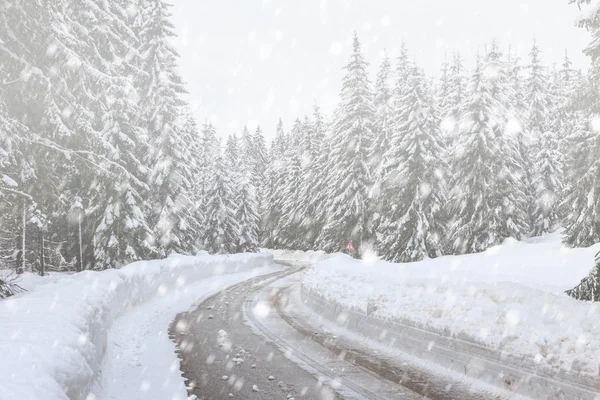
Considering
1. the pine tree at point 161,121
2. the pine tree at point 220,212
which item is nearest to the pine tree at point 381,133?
the pine tree at point 161,121

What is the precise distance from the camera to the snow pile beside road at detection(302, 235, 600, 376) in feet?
20.0

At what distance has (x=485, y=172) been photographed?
29219 millimetres

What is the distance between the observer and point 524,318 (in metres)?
6.87

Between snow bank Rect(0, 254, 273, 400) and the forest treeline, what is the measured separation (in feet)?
9.91

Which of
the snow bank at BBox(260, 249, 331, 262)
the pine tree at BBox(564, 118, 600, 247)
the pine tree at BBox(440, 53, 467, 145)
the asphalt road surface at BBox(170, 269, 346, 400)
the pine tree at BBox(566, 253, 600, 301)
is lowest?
the asphalt road surface at BBox(170, 269, 346, 400)

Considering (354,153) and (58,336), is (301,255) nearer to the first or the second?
(354,153)

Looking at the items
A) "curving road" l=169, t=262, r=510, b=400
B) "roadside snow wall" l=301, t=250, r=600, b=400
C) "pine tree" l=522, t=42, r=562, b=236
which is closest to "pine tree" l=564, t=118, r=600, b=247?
"pine tree" l=522, t=42, r=562, b=236

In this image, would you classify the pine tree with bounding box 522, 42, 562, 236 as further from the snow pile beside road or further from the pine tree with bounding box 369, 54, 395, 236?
the snow pile beside road

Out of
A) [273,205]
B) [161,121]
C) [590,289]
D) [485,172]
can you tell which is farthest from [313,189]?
[590,289]

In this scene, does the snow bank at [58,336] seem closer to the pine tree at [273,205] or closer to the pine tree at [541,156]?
the pine tree at [541,156]

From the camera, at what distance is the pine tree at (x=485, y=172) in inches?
1142

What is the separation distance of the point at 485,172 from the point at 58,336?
27287mm

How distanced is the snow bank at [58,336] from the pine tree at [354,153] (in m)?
23.5

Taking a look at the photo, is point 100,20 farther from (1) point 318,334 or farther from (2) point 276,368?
(2) point 276,368
